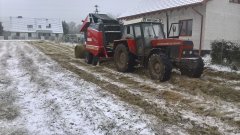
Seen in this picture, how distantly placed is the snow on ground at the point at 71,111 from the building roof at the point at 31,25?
246ft

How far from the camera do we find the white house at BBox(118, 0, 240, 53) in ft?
58.7

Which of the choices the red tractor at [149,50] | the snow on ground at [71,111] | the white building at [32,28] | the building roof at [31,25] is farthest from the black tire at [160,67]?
the building roof at [31,25]

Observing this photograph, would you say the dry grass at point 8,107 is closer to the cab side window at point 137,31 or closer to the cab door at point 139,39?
the cab door at point 139,39

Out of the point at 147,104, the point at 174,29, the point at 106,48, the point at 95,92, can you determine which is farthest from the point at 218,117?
the point at 106,48

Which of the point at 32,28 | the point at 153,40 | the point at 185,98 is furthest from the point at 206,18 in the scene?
the point at 32,28

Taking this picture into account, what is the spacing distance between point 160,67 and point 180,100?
2491 millimetres

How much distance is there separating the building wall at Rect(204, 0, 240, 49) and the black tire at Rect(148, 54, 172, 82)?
8.83 metres

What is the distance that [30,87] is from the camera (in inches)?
343

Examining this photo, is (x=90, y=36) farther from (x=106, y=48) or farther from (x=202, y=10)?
(x=202, y=10)

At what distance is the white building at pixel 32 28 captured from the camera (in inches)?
3111

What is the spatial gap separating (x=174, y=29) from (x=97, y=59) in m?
5.15

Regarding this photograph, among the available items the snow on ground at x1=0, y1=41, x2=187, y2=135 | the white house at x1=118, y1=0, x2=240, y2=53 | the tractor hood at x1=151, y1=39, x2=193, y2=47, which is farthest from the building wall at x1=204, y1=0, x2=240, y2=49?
the snow on ground at x1=0, y1=41, x2=187, y2=135

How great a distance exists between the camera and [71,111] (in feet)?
20.9

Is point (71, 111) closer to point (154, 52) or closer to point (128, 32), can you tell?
point (154, 52)
